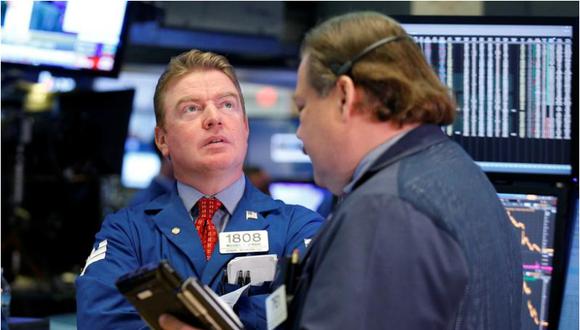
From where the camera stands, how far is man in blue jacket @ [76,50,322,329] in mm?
2633

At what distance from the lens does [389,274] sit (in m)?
1.72

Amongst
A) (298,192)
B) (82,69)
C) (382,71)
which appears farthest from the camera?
(298,192)

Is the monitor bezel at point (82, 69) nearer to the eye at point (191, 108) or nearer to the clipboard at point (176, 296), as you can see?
the eye at point (191, 108)

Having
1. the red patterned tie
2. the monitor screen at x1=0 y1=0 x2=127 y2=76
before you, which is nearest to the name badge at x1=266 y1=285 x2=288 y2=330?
the red patterned tie

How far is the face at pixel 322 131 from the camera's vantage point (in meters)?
1.88

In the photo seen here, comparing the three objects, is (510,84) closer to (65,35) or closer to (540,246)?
(540,246)

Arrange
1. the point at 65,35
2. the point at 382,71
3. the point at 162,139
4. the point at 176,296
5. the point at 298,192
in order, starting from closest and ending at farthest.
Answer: the point at 382,71 < the point at 176,296 < the point at 162,139 < the point at 65,35 < the point at 298,192

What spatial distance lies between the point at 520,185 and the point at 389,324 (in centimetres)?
162

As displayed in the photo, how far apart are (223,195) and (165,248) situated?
240 millimetres

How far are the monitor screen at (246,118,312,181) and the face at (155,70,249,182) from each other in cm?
1154

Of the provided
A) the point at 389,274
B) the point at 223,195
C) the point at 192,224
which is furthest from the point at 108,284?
the point at 389,274

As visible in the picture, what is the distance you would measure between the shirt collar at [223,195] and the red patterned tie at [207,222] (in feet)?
0.05

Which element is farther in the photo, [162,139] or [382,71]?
[162,139]

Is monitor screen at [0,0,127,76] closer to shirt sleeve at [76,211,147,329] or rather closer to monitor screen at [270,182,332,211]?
shirt sleeve at [76,211,147,329]
